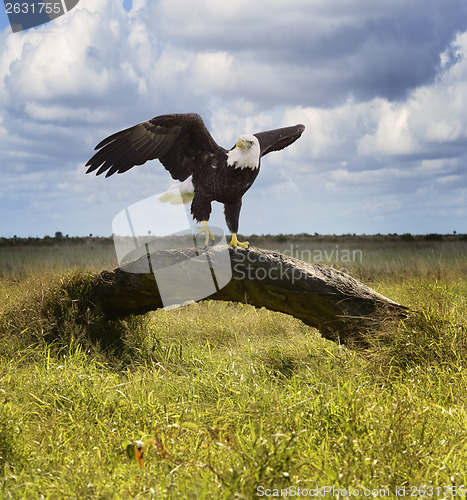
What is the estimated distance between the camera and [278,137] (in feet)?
18.8

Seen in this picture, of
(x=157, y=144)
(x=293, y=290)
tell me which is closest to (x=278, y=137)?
(x=157, y=144)

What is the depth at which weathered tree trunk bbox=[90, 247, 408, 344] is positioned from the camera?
4469mm

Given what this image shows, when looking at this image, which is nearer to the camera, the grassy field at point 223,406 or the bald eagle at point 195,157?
the grassy field at point 223,406

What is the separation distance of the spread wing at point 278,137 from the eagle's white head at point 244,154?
0.60 m

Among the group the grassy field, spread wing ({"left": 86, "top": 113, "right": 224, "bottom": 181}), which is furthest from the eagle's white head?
the grassy field

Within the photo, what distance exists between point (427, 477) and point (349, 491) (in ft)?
1.64

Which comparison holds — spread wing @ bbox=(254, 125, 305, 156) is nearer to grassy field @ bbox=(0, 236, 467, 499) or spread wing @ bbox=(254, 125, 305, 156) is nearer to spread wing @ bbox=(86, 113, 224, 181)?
spread wing @ bbox=(86, 113, 224, 181)

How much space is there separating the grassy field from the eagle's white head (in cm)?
172

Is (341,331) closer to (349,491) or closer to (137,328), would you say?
(137,328)

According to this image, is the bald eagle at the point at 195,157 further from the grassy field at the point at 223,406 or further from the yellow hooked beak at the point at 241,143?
the grassy field at the point at 223,406

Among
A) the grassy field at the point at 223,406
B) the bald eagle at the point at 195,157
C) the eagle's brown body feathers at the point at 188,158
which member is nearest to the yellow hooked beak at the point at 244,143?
the bald eagle at the point at 195,157

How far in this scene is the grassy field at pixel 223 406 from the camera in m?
2.26

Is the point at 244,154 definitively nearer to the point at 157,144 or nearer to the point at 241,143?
the point at 241,143

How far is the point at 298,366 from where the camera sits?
4.26 m
